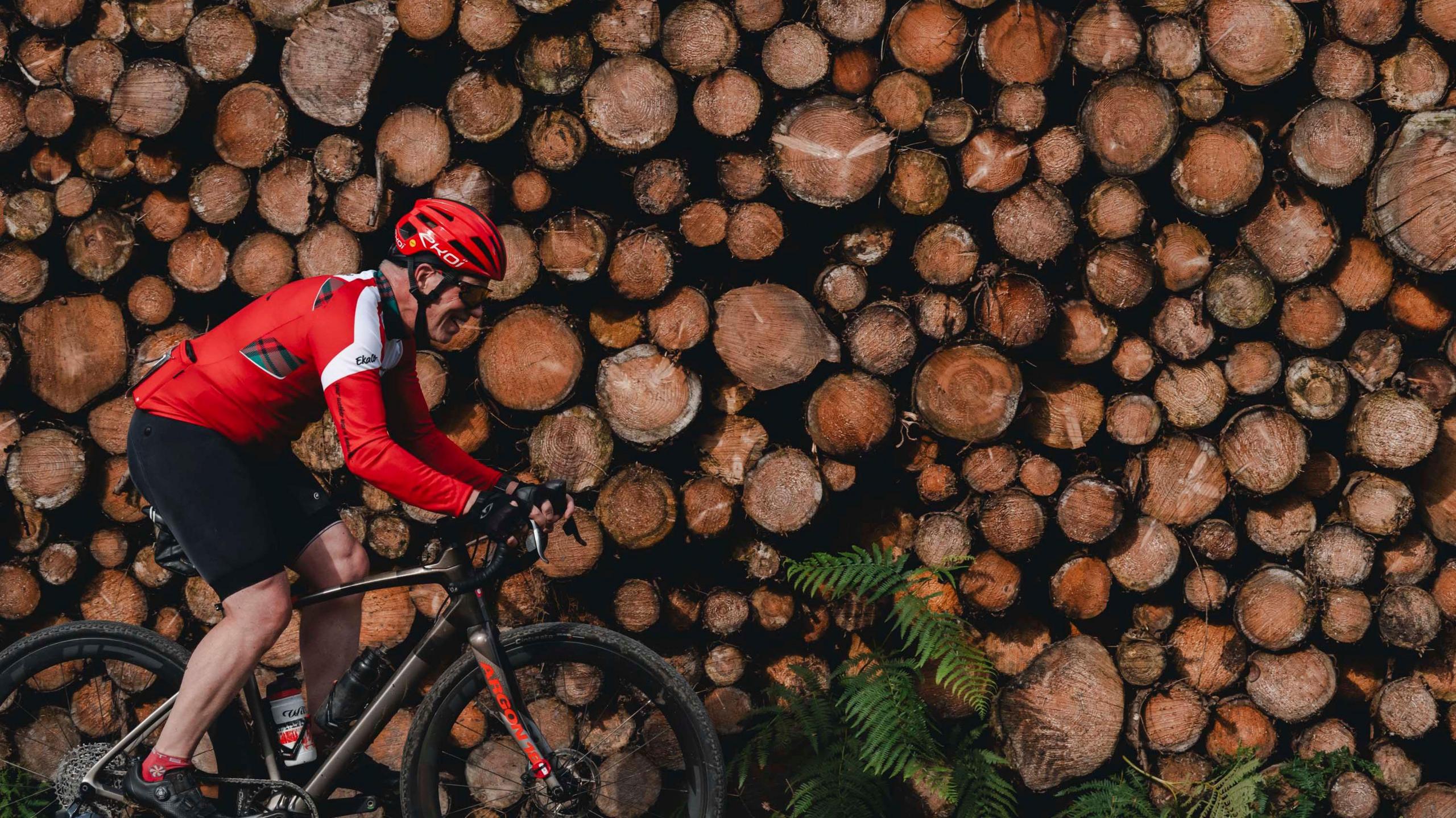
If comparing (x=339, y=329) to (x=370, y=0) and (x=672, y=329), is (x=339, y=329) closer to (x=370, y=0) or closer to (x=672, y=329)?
(x=672, y=329)

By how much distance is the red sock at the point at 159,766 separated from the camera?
11.0 ft

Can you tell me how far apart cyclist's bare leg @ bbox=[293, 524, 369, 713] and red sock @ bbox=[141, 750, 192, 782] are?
0.47 m

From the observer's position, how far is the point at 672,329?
421cm

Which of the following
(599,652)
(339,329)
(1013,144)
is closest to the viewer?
(339,329)

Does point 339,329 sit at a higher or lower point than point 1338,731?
higher

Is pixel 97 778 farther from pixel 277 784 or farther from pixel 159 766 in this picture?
pixel 277 784

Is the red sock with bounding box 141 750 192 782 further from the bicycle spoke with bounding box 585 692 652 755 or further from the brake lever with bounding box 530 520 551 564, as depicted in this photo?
the bicycle spoke with bounding box 585 692 652 755

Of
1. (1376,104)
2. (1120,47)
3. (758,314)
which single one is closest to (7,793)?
(758,314)

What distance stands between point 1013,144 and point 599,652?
2431 millimetres

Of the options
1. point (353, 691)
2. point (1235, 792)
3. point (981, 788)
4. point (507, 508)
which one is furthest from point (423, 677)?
point (1235, 792)

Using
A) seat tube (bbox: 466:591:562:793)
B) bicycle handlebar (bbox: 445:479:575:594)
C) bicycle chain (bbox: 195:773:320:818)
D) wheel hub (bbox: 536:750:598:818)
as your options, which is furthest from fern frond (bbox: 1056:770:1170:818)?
bicycle chain (bbox: 195:773:320:818)

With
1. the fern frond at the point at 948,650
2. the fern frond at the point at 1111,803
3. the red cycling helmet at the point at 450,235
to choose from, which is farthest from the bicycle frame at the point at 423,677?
the fern frond at the point at 1111,803

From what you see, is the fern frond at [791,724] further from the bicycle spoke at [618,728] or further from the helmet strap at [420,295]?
the helmet strap at [420,295]

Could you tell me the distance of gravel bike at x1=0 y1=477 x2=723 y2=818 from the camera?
3.52 m
